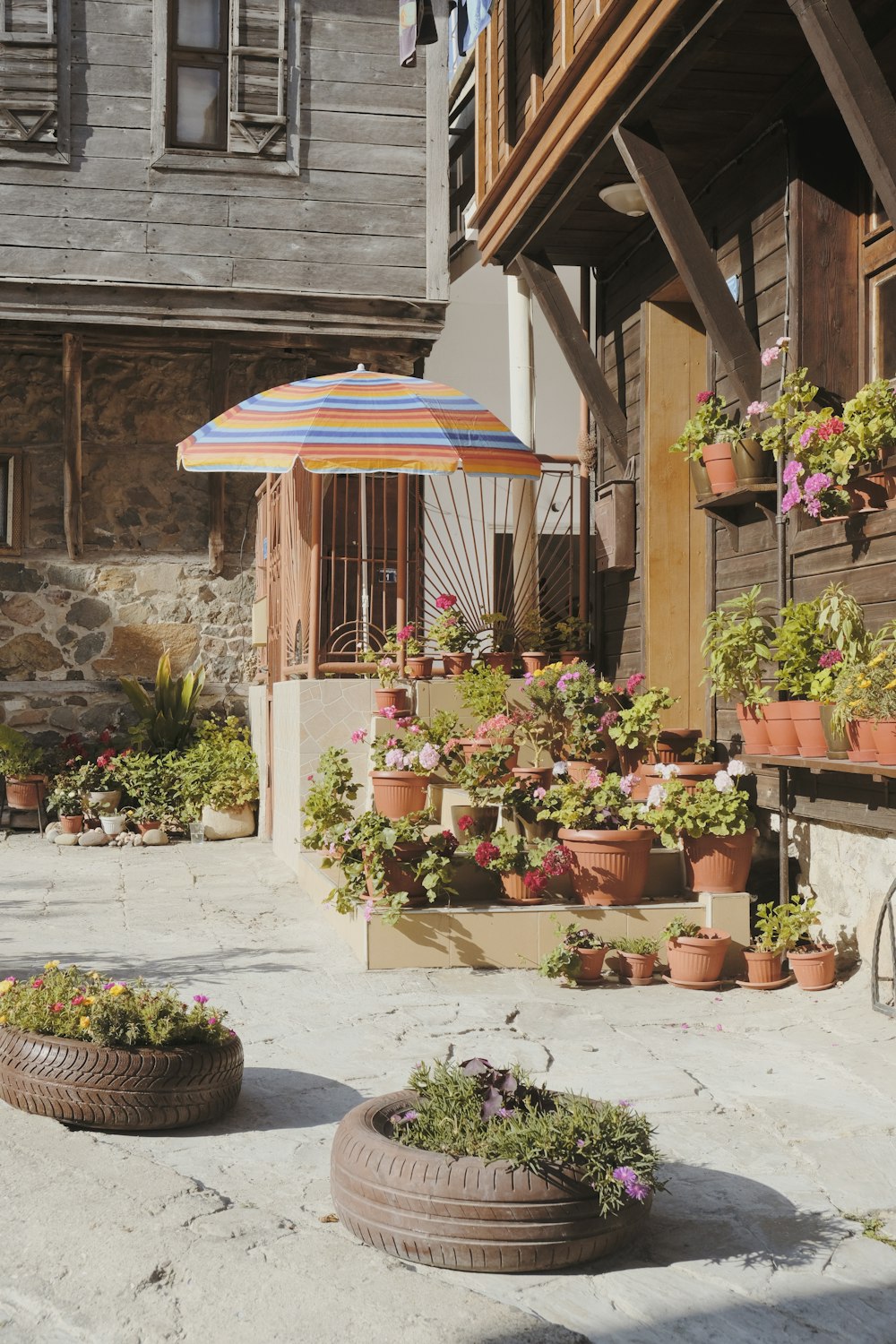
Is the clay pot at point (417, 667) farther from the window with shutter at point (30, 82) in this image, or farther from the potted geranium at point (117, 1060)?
the window with shutter at point (30, 82)

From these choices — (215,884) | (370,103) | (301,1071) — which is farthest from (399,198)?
(301,1071)

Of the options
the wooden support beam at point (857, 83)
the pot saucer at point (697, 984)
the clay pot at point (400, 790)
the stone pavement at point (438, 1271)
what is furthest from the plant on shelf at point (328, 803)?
the wooden support beam at point (857, 83)

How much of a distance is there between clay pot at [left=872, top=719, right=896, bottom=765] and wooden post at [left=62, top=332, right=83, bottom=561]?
842cm

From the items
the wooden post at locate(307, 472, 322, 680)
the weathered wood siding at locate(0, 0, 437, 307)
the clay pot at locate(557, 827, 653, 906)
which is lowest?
the clay pot at locate(557, 827, 653, 906)

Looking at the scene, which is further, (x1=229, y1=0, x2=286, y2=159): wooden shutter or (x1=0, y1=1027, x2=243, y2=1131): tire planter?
(x1=229, y1=0, x2=286, y2=159): wooden shutter

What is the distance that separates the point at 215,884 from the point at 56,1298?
5759 mm

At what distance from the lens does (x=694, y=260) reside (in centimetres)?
633

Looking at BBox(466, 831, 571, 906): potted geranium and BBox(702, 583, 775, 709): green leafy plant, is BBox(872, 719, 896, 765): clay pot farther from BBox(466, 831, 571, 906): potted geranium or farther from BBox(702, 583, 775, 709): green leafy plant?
BBox(466, 831, 571, 906): potted geranium

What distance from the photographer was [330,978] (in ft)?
19.5

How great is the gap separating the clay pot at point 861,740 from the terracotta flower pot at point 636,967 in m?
1.37

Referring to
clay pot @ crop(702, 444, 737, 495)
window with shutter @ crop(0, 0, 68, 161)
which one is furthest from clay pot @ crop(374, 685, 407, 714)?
window with shutter @ crop(0, 0, 68, 161)

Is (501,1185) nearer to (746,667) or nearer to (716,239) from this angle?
(746,667)

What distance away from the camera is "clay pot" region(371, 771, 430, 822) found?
7.53 meters

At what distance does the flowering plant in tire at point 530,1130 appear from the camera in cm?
305
